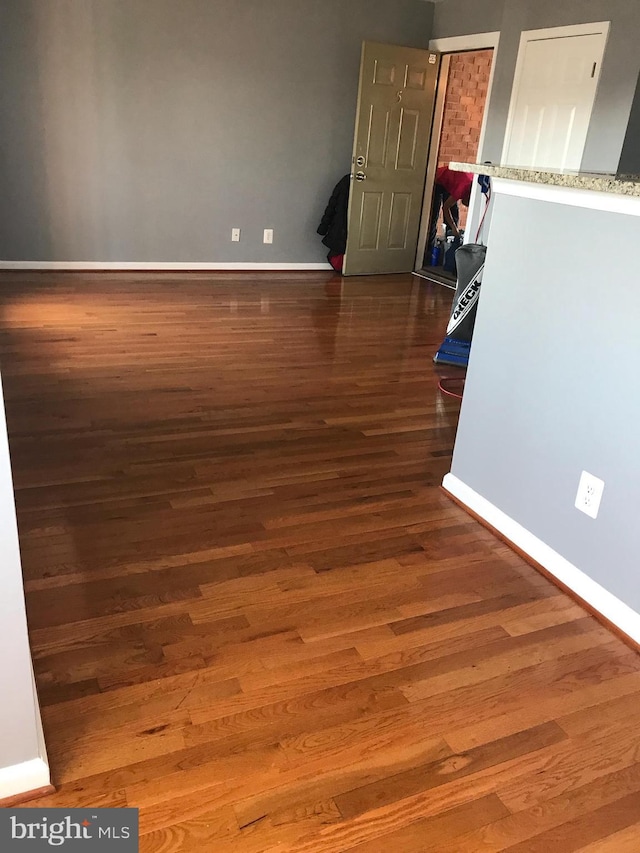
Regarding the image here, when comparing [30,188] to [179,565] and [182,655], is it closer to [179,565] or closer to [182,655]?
[179,565]

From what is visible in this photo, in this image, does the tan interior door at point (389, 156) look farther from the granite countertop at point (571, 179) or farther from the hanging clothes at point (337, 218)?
the granite countertop at point (571, 179)

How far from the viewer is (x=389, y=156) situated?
6.43m

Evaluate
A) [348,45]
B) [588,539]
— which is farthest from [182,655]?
[348,45]

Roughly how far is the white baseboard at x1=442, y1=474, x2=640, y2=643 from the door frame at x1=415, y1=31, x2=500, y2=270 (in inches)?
156

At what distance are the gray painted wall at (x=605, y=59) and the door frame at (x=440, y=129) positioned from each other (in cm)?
6

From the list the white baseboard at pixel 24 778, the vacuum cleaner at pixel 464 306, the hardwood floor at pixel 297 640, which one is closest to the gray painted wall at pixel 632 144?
the vacuum cleaner at pixel 464 306

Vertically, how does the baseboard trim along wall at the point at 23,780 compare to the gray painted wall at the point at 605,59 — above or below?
below

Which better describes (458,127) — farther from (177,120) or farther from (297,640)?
(297,640)

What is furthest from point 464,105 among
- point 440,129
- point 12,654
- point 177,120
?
point 12,654

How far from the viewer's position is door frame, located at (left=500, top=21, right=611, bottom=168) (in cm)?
471

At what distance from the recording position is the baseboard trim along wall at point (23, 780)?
136cm

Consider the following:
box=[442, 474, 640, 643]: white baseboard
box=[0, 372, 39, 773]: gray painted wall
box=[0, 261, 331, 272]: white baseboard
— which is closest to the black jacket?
box=[0, 261, 331, 272]: white baseboard

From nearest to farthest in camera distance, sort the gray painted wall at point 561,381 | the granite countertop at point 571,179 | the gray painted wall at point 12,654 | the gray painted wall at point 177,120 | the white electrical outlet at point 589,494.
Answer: the gray painted wall at point 12,654, the granite countertop at point 571,179, the gray painted wall at point 561,381, the white electrical outlet at point 589,494, the gray painted wall at point 177,120

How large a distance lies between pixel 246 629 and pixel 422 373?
7.99 ft
